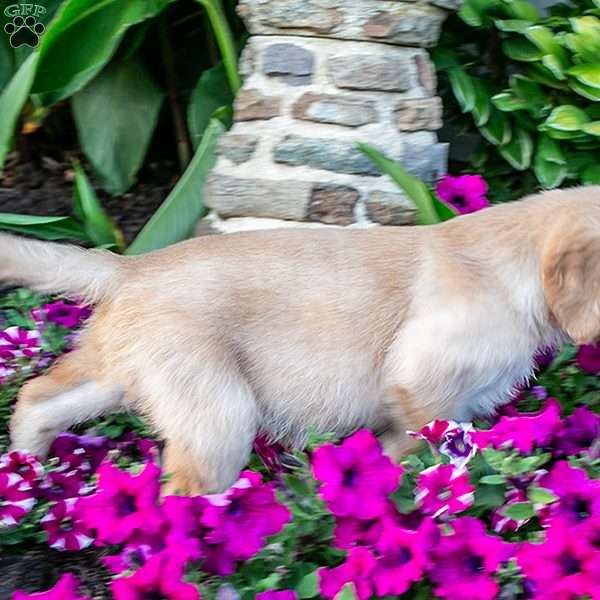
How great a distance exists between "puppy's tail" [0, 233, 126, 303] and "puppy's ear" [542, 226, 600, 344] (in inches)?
42.9

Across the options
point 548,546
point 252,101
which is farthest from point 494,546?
point 252,101

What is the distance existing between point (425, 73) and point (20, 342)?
178 centimetres

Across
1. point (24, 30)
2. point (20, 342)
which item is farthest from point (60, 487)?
point (24, 30)

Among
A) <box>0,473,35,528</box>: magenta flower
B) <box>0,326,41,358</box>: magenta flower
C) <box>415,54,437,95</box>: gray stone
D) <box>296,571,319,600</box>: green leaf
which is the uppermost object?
<box>415,54,437,95</box>: gray stone

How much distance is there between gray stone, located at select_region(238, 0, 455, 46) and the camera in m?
3.82

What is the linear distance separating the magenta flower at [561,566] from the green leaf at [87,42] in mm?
2817

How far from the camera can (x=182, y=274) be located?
267cm

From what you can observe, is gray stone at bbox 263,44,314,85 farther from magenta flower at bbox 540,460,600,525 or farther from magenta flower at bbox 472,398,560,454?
magenta flower at bbox 540,460,600,525

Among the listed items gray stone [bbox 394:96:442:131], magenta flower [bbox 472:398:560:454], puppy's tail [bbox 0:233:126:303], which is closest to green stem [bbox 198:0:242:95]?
gray stone [bbox 394:96:442:131]

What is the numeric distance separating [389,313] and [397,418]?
282mm

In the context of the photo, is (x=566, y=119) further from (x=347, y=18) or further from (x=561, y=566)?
(x=561, y=566)

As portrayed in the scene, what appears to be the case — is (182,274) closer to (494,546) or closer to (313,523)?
(313,523)

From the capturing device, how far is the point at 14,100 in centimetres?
393

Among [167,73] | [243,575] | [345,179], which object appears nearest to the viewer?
[243,575]
